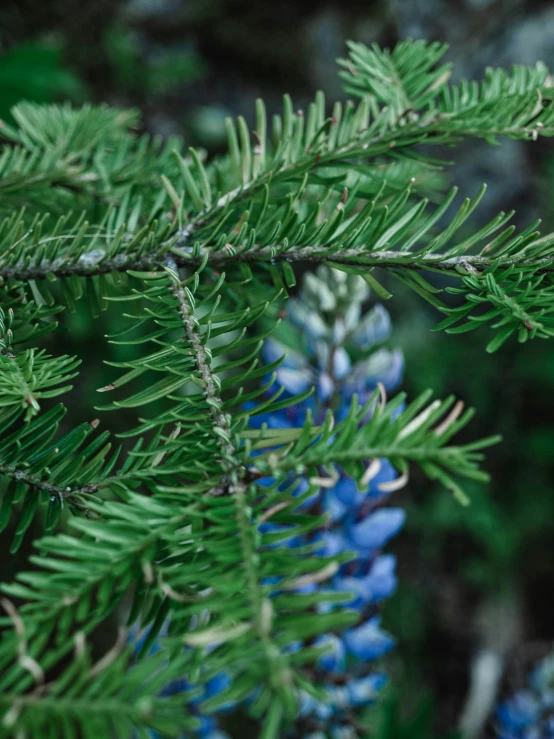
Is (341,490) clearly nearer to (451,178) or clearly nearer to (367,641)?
(367,641)

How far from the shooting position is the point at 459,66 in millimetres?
1937

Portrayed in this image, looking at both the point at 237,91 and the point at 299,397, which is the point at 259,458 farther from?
the point at 237,91

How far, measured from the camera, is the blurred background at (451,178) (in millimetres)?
1560

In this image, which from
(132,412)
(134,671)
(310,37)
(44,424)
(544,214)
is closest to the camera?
(134,671)

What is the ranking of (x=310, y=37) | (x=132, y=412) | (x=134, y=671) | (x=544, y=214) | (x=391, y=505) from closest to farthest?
(x=134, y=671), (x=132, y=412), (x=544, y=214), (x=391, y=505), (x=310, y=37)

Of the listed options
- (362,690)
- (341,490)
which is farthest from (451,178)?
(362,690)

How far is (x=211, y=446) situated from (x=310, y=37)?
2.18 meters

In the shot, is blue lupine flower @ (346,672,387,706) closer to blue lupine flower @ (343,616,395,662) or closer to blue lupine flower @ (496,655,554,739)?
blue lupine flower @ (343,616,395,662)

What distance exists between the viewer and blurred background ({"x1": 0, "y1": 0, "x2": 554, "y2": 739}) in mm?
1560

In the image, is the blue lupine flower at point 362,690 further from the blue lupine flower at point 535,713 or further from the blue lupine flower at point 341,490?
the blue lupine flower at point 535,713

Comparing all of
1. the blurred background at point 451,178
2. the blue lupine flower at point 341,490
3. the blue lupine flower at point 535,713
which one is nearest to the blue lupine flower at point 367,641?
the blue lupine flower at point 341,490

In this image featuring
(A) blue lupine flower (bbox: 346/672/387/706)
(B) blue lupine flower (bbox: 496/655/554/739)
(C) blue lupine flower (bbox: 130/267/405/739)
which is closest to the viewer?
(C) blue lupine flower (bbox: 130/267/405/739)

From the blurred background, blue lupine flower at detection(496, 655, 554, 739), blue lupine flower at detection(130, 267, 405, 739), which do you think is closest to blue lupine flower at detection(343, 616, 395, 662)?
blue lupine flower at detection(130, 267, 405, 739)

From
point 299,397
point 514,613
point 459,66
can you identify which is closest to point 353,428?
point 299,397
